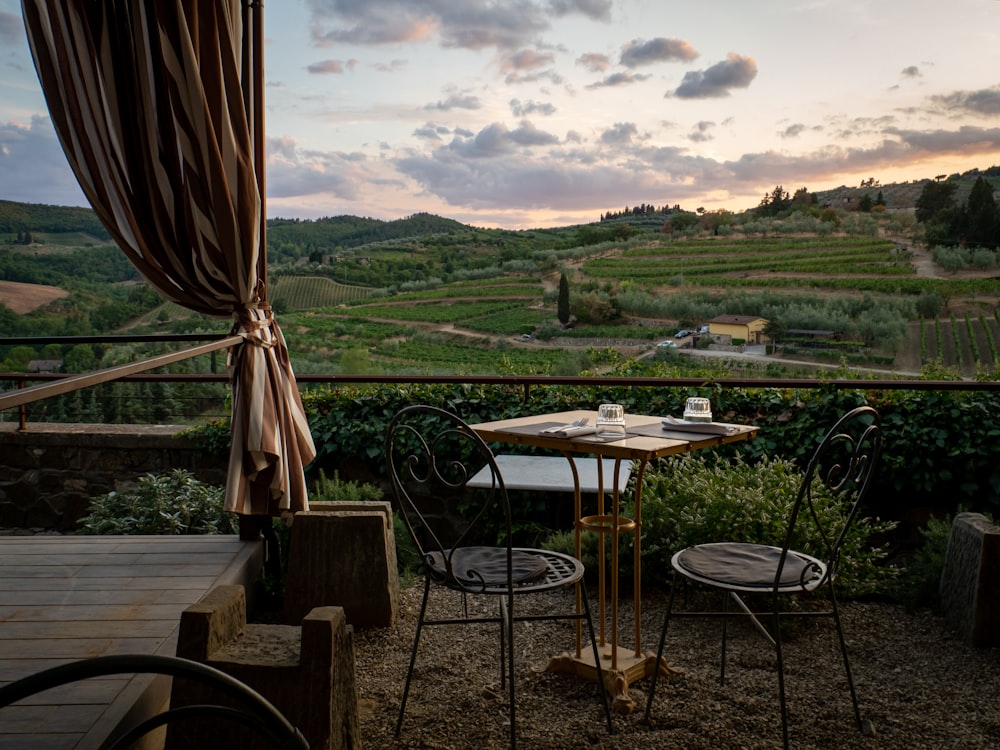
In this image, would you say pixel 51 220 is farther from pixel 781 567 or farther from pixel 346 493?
pixel 781 567

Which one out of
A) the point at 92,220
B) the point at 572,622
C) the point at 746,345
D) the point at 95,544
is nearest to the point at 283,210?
the point at 92,220

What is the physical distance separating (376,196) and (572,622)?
28.3 feet

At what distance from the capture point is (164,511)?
3.83 meters

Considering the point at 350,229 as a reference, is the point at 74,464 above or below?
below

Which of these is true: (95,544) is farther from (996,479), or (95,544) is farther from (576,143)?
(576,143)

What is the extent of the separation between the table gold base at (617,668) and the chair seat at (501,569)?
0.40 metres

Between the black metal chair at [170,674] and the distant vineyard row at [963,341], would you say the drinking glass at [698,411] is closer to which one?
the black metal chair at [170,674]

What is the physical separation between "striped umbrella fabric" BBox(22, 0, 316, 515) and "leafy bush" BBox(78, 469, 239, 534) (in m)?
0.82

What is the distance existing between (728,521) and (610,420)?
115cm

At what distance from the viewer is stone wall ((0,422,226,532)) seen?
4707 millimetres

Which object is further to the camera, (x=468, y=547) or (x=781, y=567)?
(x=468, y=547)

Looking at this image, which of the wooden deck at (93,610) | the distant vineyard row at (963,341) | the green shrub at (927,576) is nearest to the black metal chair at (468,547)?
the wooden deck at (93,610)

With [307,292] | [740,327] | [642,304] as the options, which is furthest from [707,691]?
[642,304]

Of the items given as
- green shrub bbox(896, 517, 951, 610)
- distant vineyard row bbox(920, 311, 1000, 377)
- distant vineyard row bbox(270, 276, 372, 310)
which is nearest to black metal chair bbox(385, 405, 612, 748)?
green shrub bbox(896, 517, 951, 610)
